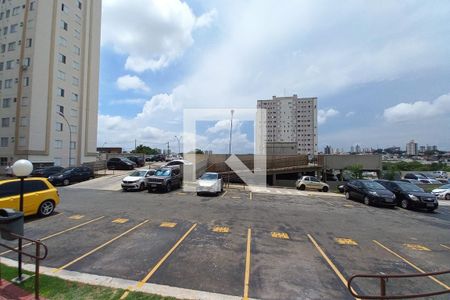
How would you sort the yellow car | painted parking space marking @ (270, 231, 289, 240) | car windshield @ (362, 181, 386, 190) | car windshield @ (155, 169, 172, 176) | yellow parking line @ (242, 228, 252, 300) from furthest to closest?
1. car windshield @ (155, 169, 172, 176)
2. car windshield @ (362, 181, 386, 190)
3. the yellow car
4. painted parking space marking @ (270, 231, 289, 240)
5. yellow parking line @ (242, 228, 252, 300)

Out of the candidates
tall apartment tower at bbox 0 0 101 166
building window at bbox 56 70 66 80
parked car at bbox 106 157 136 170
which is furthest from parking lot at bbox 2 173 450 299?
building window at bbox 56 70 66 80

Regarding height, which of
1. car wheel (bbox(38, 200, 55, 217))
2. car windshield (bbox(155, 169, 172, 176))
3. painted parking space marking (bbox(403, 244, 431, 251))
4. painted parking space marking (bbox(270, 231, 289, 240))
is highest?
car windshield (bbox(155, 169, 172, 176))

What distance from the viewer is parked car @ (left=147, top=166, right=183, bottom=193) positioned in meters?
19.9

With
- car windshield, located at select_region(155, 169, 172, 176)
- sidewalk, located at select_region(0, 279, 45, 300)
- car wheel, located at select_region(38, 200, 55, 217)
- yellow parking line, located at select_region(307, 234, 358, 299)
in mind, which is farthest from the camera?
car windshield, located at select_region(155, 169, 172, 176)

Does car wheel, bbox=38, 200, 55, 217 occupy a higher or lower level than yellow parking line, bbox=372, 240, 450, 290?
higher

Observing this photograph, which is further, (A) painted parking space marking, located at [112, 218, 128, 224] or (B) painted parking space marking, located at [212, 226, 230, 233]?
(A) painted parking space marking, located at [112, 218, 128, 224]

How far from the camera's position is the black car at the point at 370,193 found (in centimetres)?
1689

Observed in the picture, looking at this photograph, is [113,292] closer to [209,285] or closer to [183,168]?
[209,285]

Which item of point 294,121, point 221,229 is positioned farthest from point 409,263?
point 294,121

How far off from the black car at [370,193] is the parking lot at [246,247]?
297 cm

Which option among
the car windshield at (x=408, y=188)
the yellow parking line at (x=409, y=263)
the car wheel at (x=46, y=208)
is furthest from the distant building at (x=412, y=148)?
the car wheel at (x=46, y=208)

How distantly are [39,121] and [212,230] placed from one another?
3826 centimetres

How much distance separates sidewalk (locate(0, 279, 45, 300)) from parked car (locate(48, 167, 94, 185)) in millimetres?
21252

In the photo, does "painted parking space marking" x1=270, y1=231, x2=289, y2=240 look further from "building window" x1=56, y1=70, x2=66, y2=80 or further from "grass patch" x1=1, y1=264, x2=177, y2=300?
"building window" x1=56, y1=70, x2=66, y2=80
